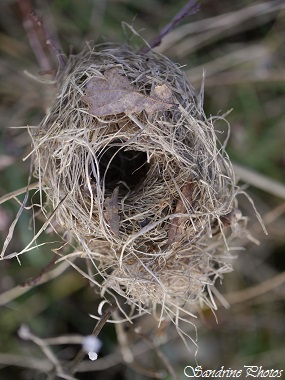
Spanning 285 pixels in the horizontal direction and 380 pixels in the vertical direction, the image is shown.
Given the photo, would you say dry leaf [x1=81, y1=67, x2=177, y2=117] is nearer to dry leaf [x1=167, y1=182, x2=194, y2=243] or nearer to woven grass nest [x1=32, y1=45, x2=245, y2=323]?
woven grass nest [x1=32, y1=45, x2=245, y2=323]

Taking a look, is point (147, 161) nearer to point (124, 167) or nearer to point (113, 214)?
point (113, 214)

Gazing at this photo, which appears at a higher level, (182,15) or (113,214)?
(182,15)

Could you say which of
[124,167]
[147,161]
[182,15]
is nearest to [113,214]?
[147,161]

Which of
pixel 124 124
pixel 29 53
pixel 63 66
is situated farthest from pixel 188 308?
pixel 29 53

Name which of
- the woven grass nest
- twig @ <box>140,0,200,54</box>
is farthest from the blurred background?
the woven grass nest

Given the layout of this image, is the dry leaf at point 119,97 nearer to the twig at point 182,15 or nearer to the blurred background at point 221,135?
the twig at point 182,15

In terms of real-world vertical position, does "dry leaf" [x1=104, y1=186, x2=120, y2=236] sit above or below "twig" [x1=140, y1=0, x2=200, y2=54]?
below
